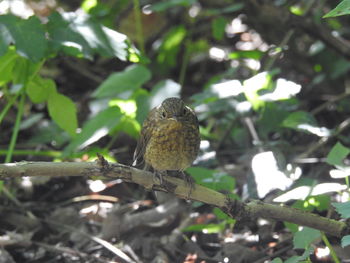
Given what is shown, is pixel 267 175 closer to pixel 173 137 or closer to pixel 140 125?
pixel 173 137

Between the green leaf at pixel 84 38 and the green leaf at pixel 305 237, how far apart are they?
4.52ft

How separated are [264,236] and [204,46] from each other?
3090mm

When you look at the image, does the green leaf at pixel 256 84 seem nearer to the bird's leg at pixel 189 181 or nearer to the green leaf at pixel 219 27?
the bird's leg at pixel 189 181

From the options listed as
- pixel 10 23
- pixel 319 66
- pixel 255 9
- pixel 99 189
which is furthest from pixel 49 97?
pixel 319 66

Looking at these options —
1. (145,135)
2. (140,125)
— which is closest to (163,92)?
(140,125)

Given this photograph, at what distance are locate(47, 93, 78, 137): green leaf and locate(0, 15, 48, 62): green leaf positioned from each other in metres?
0.50

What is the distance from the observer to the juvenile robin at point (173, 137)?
3486 millimetres

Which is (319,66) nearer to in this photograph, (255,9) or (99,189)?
(255,9)

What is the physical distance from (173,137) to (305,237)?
102 centimetres

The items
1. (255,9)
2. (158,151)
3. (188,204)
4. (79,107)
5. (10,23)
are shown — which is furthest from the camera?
(79,107)

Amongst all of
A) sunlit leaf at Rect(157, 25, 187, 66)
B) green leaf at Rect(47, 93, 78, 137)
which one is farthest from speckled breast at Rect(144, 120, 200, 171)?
sunlit leaf at Rect(157, 25, 187, 66)

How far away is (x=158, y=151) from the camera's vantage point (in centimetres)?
355

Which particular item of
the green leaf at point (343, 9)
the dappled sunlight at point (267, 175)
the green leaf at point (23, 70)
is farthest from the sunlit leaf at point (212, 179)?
the green leaf at point (343, 9)

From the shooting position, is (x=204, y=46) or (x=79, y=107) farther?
(x=204, y=46)
